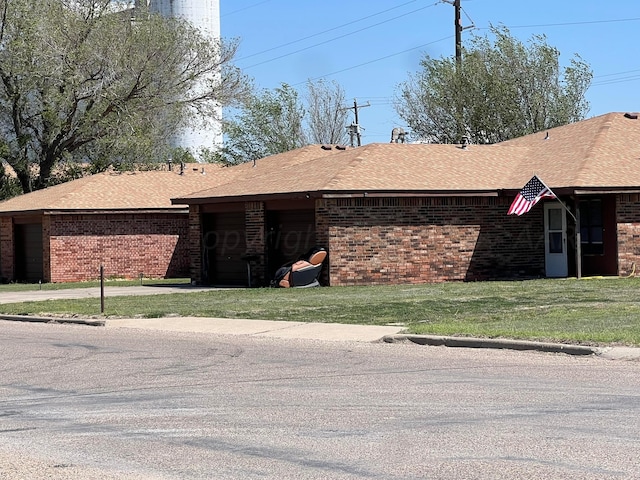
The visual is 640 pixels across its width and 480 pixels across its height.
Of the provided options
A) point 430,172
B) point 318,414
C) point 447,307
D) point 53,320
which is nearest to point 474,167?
point 430,172

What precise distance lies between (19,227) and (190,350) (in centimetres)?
2645

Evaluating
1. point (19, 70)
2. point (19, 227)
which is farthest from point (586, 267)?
point (19, 70)

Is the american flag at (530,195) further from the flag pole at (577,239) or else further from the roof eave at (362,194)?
the roof eave at (362,194)

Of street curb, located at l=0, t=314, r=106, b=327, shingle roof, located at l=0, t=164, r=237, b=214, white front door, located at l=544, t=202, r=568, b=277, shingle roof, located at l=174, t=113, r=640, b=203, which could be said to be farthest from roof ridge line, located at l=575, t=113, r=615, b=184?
shingle roof, located at l=0, t=164, r=237, b=214

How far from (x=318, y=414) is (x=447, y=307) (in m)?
11.7

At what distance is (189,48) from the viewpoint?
154 feet

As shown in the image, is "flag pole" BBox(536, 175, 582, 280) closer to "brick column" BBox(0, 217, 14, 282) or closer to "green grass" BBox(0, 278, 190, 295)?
"green grass" BBox(0, 278, 190, 295)

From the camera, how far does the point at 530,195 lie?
28984mm

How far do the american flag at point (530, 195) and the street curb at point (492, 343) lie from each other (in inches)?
537

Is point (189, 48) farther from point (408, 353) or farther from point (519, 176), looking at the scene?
point (408, 353)

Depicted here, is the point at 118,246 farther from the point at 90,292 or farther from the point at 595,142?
the point at 595,142

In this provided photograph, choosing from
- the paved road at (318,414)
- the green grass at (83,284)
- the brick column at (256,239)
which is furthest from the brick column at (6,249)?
the paved road at (318,414)

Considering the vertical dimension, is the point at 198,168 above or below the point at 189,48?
below

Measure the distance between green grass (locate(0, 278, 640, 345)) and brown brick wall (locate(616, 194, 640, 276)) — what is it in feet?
5.34
